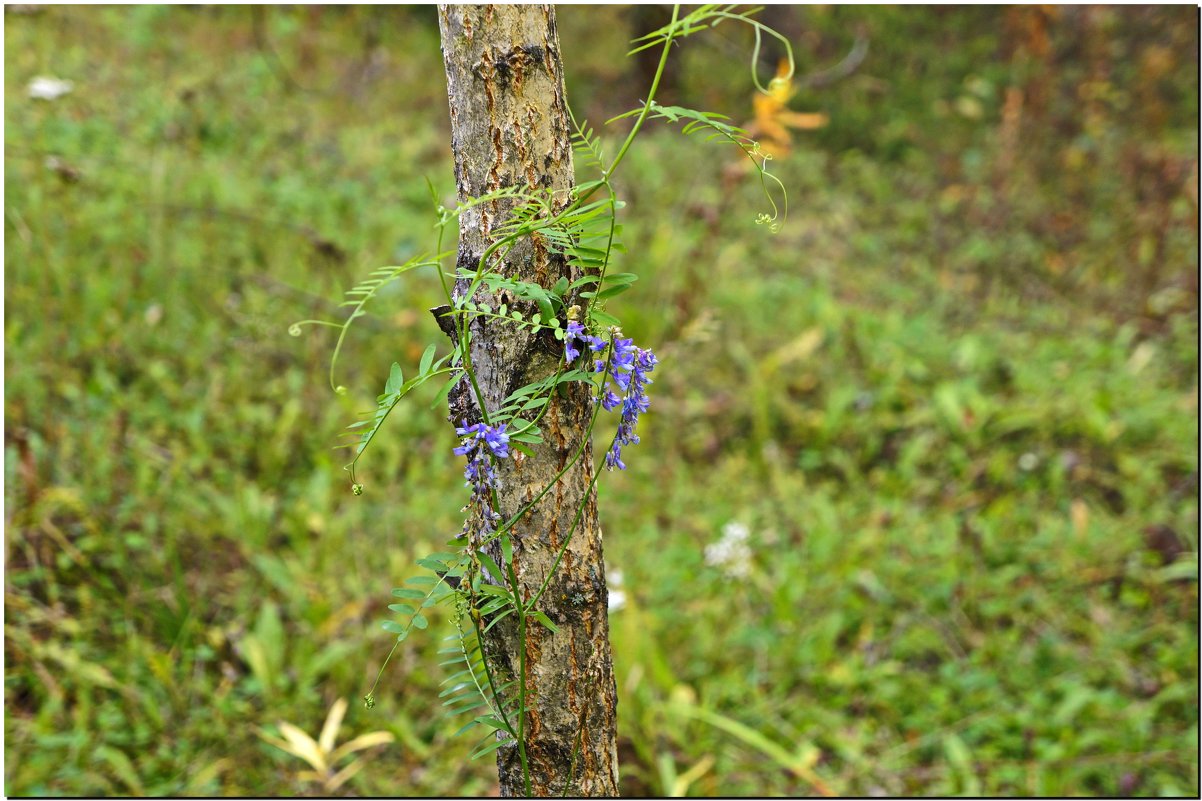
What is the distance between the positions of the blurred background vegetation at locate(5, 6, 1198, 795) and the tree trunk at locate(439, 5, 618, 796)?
1.45 metres

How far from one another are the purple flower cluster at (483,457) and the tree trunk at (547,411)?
1.4 inches

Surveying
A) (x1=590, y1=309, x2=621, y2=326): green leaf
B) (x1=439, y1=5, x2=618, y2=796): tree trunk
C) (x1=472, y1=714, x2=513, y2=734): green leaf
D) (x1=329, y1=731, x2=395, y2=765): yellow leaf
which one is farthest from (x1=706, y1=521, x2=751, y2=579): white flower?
(x1=590, y1=309, x2=621, y2=326): green leaf

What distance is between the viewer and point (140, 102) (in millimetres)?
6105

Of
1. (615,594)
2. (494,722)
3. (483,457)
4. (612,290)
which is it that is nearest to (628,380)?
(612,290)

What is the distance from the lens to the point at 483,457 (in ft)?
4.45

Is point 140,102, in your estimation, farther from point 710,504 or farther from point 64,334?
point 710,504

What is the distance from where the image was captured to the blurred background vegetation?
303 centimetres

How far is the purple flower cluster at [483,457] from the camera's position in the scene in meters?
1.31

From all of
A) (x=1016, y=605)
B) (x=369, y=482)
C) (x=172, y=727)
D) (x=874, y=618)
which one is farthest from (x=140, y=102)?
(x=1016, y=605)

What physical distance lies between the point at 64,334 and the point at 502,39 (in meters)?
3.68

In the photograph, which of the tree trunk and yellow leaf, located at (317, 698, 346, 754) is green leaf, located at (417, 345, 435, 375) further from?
yellow leaf, located at (317, 698, 346, 754)

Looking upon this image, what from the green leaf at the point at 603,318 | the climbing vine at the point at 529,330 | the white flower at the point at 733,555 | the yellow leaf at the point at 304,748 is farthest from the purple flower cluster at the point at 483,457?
the white flower at the point at 733,555

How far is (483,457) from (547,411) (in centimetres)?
13

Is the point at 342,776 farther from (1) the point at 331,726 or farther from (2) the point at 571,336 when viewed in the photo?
(2) the point at 571,336
